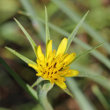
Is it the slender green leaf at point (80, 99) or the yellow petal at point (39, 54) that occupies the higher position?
the yellow petal at point (39, 54)

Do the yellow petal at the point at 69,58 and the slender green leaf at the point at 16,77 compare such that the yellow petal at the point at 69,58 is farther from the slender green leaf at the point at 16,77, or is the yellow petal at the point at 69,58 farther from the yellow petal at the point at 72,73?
the slender green leaf at the point at 16,77

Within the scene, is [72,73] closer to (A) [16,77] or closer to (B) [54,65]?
(B) [54,65]

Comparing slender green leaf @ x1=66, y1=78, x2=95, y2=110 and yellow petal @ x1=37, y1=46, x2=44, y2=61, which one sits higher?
yellow petal @ x1=37, y1=46, x2=44, y2=61

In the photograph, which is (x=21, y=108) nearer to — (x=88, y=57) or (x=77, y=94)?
(x=77, y=94)

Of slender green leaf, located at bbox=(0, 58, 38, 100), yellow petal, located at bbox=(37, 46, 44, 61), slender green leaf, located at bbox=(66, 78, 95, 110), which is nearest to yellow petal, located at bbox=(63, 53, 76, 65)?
yellow petal, located at bbox=(37, 46, 44, 61)

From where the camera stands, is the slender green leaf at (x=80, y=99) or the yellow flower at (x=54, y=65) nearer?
the yellow flower at (x=54, y=65)

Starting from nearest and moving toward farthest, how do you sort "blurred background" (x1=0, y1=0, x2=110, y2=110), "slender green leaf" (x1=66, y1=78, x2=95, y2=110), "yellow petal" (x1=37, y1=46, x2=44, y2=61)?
"yellow petal" (x1=37, y1=46, x2=44, y2=61), "slender green leaf" (x1=66, y1=78, x2=95, y2=110), "blurred background" (x1=0, y1=0, x2=110, y2=110)

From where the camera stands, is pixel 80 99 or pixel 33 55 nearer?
pixel 80 99

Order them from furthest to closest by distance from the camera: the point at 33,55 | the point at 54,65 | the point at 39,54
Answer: the point at 33,55 → the point at 54,65 → the point at 39,54

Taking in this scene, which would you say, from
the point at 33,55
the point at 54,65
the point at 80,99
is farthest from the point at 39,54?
the point at 33,55

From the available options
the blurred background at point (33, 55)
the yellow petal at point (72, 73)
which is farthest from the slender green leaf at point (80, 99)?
the yellow petal at point (72, 73)

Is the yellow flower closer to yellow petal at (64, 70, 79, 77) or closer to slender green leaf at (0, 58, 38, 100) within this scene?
yellow petal at (64, 70, 79, 77)

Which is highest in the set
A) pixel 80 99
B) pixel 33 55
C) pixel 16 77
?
pixel 33 55

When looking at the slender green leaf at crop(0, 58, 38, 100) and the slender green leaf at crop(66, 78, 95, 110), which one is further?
the slender green leaf at crop(66, 78, 95, 110)
